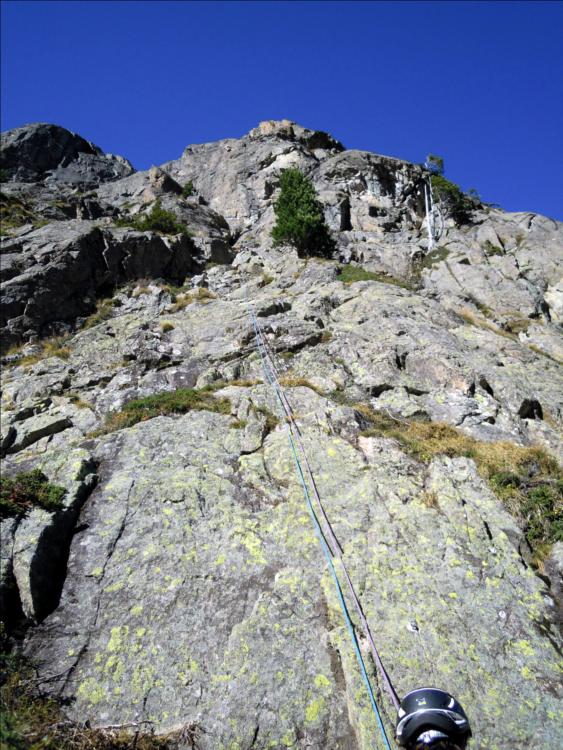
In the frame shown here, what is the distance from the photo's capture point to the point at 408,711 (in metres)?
5.50

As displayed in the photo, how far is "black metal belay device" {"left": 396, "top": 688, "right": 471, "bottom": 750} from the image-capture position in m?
5.19

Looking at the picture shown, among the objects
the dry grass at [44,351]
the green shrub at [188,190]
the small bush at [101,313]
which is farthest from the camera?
the green shrub at [188,190]

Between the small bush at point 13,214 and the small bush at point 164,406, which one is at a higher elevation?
the small bush at point 13,214

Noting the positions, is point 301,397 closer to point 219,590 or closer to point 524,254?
point 219,590

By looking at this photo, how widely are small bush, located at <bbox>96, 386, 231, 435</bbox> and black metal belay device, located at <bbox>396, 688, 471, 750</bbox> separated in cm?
939

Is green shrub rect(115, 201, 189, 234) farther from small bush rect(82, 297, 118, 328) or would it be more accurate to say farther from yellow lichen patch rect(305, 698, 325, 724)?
yellow lichen patch rect(305, 698, 325, 724)

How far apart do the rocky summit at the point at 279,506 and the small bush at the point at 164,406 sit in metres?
0.10

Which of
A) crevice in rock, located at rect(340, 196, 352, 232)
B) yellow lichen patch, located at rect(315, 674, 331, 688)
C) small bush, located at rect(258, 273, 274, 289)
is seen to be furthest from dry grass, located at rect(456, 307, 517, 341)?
yellow lichen patch, located at rect(315, 674, 331, 688)

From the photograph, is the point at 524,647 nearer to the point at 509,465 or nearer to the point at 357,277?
the point at 509,465

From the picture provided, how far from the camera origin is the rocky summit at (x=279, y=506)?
6471 mm

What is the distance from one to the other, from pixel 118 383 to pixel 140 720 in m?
12.8

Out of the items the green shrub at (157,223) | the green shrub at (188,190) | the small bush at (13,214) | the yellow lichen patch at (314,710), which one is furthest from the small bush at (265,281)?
the green shrub at (188,190)

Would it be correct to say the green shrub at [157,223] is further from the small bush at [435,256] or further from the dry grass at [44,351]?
the small bush at [435,256]

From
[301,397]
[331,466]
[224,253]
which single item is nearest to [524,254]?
[224,253]
